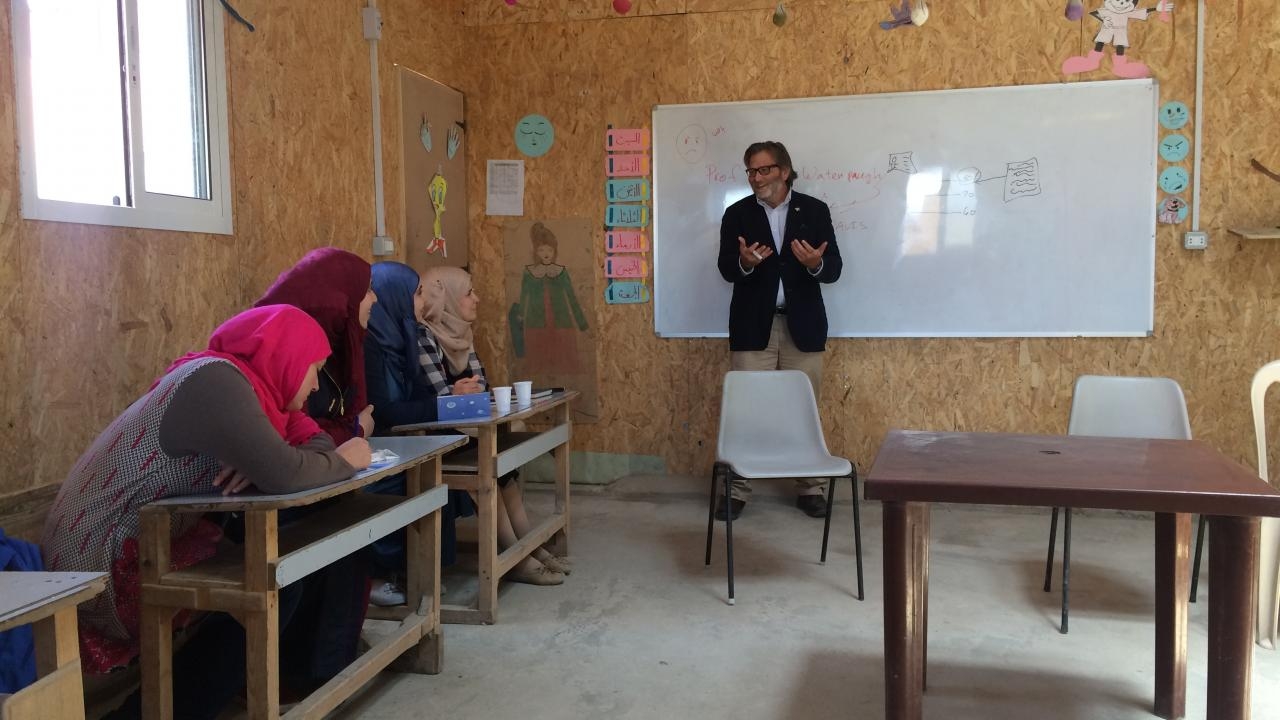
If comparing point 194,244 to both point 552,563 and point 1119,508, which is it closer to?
point 552,563

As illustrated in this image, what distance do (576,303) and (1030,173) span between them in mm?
2338

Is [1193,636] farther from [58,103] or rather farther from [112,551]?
[58,103]

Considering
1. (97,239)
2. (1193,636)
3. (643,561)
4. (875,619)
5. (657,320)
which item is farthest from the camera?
(657,320)

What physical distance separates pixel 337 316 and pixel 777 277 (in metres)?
2.42

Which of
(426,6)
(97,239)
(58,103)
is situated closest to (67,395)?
(97,239)

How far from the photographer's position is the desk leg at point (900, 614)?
196 centimetres

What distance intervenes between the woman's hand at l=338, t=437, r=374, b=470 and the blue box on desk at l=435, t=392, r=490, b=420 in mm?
678

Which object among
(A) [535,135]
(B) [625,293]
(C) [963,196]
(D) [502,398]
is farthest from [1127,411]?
(A) [535,135]

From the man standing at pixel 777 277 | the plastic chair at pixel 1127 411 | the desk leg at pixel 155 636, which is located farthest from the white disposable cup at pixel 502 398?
the plastic chair at pixel 1127 411

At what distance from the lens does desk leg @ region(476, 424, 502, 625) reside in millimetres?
2914

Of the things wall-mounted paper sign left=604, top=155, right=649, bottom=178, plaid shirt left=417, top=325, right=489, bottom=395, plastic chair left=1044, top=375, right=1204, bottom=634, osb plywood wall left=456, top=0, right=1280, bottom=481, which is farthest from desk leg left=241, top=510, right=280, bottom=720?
wall-mounted paper sign left=604, top=155, right=649, bottom=178

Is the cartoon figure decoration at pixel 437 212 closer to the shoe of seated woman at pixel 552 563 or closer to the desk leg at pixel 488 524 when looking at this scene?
the shoe of seated woman at pixel 552 563

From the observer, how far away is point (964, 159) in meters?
4.49

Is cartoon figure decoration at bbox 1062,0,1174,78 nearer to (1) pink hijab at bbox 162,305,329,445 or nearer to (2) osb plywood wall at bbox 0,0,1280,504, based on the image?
(2) osb plywood wall at bbox 0,0,1280,504
